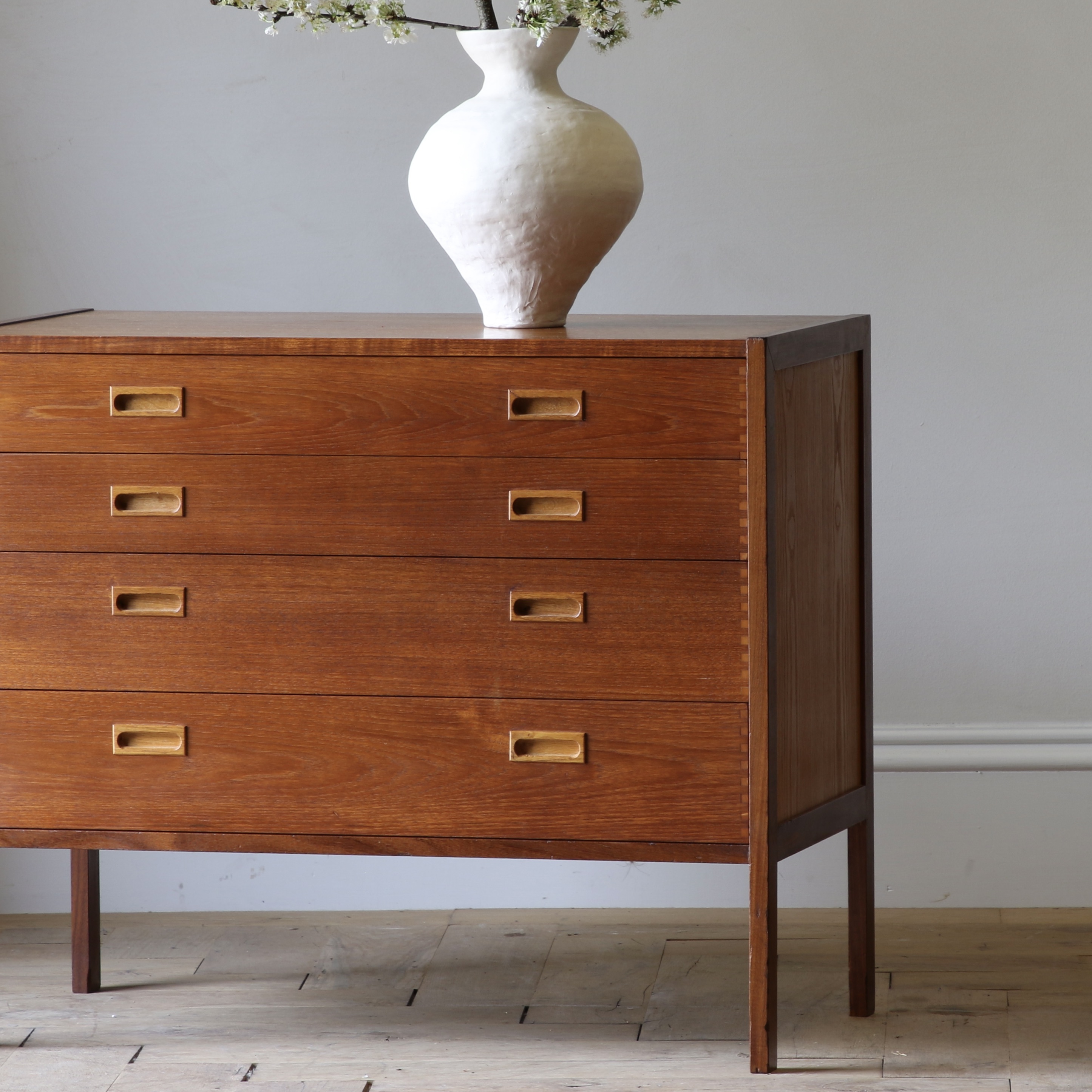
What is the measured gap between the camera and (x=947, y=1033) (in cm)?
197

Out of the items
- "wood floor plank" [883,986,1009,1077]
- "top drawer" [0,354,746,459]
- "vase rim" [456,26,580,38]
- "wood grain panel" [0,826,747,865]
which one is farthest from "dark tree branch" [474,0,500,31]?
"wood floor plank" [883,986,1009,1077]

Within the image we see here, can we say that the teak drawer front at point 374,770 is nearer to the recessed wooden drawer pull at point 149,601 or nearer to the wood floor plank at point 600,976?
the recessed wooden drawer pull at point 149,601

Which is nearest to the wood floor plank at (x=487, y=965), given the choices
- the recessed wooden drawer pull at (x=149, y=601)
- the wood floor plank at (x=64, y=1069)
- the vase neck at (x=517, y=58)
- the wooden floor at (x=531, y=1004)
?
the wooden floor at (x=531, y=1004)

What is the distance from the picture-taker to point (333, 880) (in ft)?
8.11

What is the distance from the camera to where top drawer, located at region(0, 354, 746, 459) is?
5.60ft

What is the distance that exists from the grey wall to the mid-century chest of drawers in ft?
1.83

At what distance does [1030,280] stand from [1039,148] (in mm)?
185

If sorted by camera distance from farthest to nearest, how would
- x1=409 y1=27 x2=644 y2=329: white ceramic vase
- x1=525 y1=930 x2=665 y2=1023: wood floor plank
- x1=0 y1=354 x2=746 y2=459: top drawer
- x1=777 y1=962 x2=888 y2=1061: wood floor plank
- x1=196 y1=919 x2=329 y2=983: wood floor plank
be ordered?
x1=196 y1=919 x2=329 y2=983: wood floor plank → x1=525 y1=930 x2=665 y2=1023: wood floor plank → x1=777 y1=962 x2=888 y2=1061: wood floor plank → x1=409 y1=27 x2=644 y2=329: white ceramic vase → x1=0 y1=354 x2=746 y2=459: top drawer

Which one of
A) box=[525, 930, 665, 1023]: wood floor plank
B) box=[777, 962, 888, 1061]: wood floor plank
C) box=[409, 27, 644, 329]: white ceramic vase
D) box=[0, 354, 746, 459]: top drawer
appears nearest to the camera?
box=[0, 354, 746, 459]: top drawer

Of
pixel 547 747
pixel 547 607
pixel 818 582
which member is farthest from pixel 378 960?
pixel 818 582

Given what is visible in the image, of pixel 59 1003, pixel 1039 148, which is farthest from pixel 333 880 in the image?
pixel 1039 148

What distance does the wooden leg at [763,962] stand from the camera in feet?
5.75

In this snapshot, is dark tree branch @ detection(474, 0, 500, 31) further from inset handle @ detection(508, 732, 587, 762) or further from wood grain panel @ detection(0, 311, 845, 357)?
inset handle @ detection(508, 732, 587, 762)

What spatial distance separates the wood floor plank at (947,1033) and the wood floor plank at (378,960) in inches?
24.4
